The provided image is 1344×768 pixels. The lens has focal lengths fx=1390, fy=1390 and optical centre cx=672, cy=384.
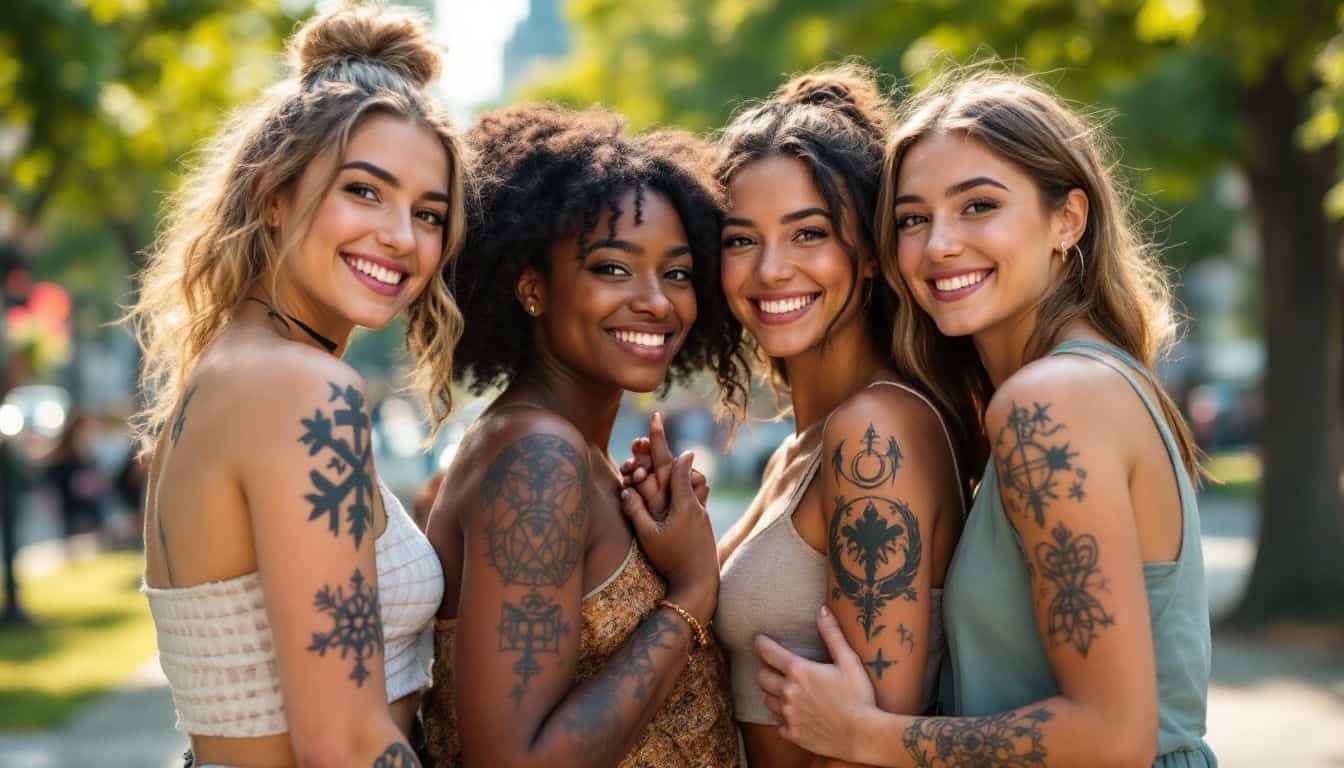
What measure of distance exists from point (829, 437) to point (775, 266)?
1.87 ft

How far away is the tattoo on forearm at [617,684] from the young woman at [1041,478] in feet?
0.90

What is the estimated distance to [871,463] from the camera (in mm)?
3352

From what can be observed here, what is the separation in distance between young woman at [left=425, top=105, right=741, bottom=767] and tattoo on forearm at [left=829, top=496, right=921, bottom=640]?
1.46ft

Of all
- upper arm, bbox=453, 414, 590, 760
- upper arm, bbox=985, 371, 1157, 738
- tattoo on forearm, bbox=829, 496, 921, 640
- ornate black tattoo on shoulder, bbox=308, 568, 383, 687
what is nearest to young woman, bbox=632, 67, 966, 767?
tattoo on forearm, bbox=829, 496, 921, 640

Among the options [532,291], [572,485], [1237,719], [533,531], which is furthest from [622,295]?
[1237,719]

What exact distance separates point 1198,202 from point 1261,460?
17.7 meters

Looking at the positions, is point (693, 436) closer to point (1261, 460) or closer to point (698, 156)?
point (1261, 460)

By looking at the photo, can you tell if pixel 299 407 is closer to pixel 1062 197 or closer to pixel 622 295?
pixel 622 295

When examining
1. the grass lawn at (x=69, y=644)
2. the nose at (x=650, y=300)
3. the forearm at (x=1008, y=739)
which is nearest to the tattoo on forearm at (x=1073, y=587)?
the forearm at (x=1008, y=739)

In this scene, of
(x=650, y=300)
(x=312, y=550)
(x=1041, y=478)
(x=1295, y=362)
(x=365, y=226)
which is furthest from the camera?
(x=1295, y=362)

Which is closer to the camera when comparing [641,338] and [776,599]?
[776,599]

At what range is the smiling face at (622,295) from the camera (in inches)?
147

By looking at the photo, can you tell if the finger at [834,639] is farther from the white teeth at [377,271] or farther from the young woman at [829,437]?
the white teeth at [377,271]

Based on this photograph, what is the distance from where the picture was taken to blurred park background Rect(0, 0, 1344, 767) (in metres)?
8.80
